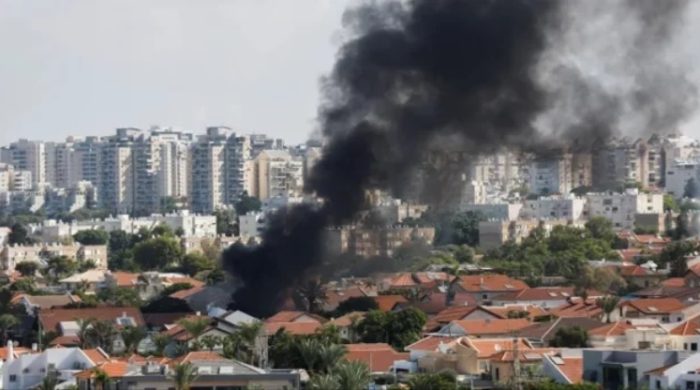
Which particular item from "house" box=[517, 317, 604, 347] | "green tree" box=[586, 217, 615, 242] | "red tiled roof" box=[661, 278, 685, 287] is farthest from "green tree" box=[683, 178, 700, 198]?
"house" box=[517, 317, 604, 347]

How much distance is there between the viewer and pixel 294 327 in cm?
5703

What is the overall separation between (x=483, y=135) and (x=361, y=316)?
37.2 ft

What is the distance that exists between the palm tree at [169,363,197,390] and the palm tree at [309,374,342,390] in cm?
185

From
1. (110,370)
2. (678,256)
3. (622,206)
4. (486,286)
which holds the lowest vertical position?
(110,370)

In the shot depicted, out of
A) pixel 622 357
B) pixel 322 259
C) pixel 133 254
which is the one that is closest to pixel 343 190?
pixel 322 259

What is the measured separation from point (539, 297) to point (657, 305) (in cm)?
747

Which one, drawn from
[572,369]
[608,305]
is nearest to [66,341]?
[608,305]

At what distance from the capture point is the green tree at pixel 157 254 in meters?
100

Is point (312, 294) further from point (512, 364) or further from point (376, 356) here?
point (512, 364)

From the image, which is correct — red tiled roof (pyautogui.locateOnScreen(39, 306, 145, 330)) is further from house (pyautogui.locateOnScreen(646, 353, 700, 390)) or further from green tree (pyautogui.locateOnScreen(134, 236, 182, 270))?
green tree (pyautogui.locateOnScreen(134, 236, 182, 270))

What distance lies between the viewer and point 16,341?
197 feet

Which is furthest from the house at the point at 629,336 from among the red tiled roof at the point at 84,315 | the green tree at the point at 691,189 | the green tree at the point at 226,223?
the green tree at the point at 691,189

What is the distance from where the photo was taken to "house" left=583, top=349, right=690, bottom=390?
43.2 m

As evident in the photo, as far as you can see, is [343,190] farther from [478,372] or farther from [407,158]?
[478,372]
